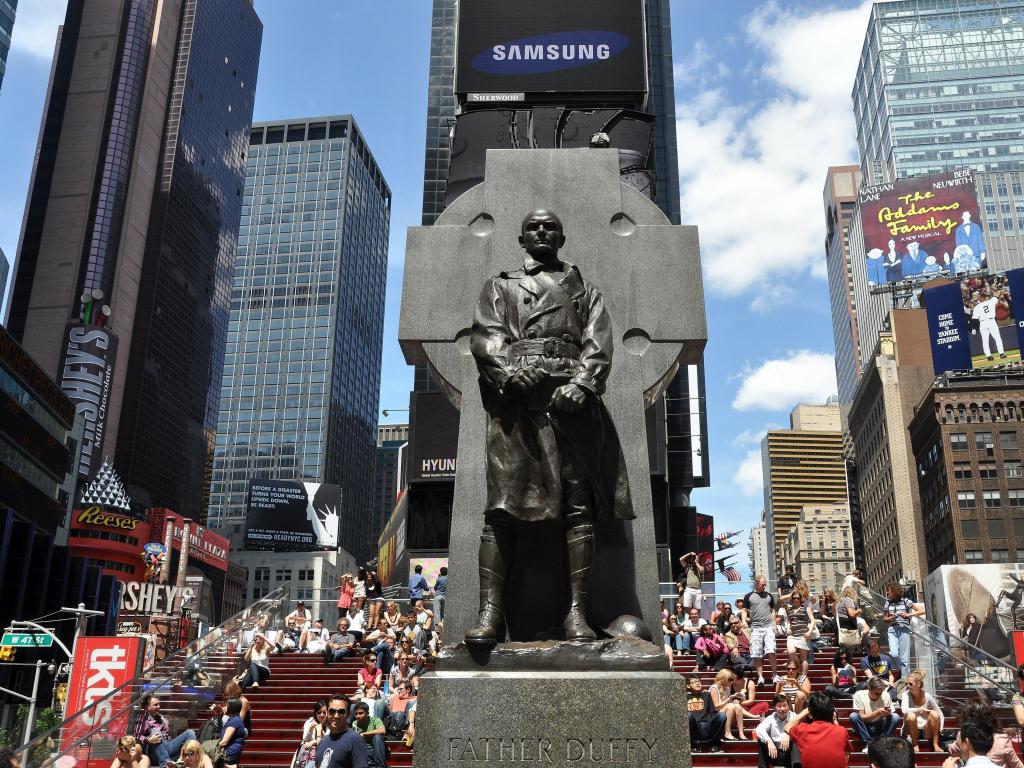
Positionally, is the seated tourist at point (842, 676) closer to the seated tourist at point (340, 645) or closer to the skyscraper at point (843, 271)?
the seated tourist at point (340, 645)

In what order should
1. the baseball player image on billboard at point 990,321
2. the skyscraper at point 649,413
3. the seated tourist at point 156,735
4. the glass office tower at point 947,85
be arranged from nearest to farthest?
the seated tourist at point 156,735 < the skyscraper at point 649,413 < the baseball player image on billboard at point 990,321 < the glass office tower at point 947,85

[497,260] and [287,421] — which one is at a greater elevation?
[287,421]

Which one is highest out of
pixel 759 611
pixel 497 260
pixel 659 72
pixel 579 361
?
pixel 659 72

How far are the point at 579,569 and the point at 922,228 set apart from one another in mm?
99637

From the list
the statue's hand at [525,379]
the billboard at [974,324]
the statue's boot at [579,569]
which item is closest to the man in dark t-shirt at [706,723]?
the statue's boot at [579,569]

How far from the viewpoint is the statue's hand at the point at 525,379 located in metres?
6.30

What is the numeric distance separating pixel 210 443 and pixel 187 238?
115ft

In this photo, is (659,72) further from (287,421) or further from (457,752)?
(287,421)

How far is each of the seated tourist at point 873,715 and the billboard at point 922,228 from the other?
292ft

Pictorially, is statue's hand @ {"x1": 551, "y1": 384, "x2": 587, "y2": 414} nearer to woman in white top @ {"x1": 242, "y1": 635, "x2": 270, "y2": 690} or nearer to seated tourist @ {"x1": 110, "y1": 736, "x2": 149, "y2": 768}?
seated tourist @ {"x1": 110, "y1": 736, "x2": 149, "y2": 768}

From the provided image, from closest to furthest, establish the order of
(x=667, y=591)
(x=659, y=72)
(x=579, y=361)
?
(x=579, y=361)
(x=667, y=591)
(x=659, y=72)

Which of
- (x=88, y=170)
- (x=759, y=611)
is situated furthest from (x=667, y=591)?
(x=88, y=170)

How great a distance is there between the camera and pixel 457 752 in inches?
228

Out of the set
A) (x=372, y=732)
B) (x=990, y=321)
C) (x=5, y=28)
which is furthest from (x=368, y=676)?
(x=5, y=28)
